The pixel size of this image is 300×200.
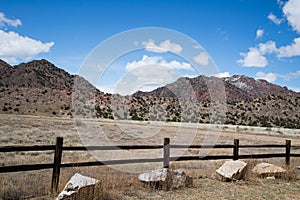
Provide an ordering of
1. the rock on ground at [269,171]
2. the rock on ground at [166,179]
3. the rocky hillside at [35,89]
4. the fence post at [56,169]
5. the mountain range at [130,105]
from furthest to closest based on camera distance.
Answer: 1. the rocky hillside at [35,89]
2. the mountain range at [130,105]
3. the rock on ground at [269,171]
4. the rock on ground at [166,179]
5. the fence post at [56,169]

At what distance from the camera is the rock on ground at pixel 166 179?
28.9ft

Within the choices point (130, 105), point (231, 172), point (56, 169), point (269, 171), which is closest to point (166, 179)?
→ point (231, 172)

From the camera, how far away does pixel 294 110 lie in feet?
226

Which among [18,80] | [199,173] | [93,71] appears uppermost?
[18,80]

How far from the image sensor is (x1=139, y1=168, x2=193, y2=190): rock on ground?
28.9 ft

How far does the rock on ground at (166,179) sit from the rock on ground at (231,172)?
5.57ft

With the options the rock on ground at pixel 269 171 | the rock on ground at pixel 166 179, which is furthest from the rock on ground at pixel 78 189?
the rock on ground at pixel 269 171

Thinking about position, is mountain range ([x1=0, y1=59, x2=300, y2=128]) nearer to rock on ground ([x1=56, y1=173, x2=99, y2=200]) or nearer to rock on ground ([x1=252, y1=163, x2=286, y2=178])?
rock on ground ([x1=252, y1=163, x2=286, y2=178])

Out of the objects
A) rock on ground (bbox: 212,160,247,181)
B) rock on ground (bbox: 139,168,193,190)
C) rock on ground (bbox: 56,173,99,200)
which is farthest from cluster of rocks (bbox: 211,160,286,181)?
rock on ground (bbox: 56,173,99,200)

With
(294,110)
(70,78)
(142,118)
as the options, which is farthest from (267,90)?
(142,118)

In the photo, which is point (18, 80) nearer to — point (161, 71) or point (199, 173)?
point (161, 71)

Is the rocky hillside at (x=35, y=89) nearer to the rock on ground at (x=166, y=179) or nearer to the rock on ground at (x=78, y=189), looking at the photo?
the rock on ground at (x=166, y=179)

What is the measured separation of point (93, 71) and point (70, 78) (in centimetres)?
9004

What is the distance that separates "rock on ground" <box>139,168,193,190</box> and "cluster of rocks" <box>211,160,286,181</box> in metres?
1.74
